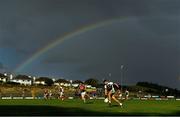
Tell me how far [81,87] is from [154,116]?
3240cm

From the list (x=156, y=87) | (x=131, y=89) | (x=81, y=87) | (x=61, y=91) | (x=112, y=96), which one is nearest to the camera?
(x=112, y=96)

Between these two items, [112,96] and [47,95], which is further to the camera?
[47,95]

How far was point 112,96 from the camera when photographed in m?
40.6

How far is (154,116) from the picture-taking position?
78.1 ft

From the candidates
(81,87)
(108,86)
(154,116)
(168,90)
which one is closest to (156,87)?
(168,90)

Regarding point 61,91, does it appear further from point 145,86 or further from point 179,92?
point 145,86

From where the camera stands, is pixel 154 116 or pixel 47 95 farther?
pixel 47 95

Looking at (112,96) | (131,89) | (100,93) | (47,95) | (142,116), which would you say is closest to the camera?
(142,116)

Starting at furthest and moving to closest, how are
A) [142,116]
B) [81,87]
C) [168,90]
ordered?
[168,90] → [81,87] → [142,116]

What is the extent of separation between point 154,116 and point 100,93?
92.0 meters

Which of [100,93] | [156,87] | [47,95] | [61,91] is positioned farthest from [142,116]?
[156,87]

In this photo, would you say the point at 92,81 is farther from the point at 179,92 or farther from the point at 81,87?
the point at 81,87

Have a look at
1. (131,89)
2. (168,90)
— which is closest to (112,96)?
(168,90)

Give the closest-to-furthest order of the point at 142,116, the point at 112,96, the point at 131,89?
the point at 142,116
the point at 112,96
the point at 131,89
